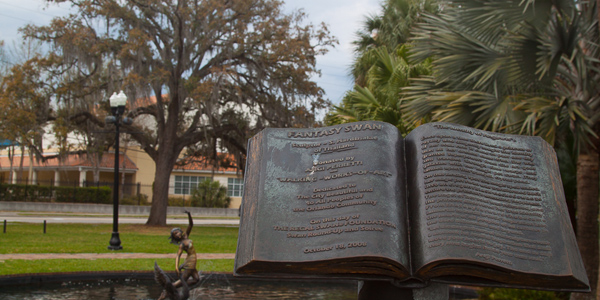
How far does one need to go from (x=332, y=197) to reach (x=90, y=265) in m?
8.63

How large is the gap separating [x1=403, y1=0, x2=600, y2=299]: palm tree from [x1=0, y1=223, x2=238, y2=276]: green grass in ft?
19.0

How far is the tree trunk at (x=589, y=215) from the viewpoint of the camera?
8.70 m

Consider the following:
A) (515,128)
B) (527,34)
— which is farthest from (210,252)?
(527,34)

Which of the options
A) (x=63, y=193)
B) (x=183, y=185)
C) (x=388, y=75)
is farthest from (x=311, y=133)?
(x=183, y=185)

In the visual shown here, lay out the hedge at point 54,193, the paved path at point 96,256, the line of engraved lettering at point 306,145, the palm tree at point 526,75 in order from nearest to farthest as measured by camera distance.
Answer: the line of engraved lettering at point 306,145
the palm tree at point 526,75
the paved path at point 96,256
the hedge at point 54,193

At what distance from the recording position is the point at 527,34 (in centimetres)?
965

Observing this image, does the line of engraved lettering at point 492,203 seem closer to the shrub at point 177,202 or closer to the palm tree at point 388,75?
the palm tree at point 388,75

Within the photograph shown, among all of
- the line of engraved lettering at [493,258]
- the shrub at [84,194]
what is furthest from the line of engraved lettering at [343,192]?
the shrub at [84,194]

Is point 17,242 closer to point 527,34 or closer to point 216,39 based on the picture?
point 216,39

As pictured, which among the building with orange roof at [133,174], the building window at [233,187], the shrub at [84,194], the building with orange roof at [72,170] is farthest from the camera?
the building window at [233,187]

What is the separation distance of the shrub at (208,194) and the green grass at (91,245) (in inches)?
704

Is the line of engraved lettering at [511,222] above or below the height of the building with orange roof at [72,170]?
below

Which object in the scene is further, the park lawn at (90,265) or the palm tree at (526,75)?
the park lawn at (90,265)

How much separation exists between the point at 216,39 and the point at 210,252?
10.6 meters
